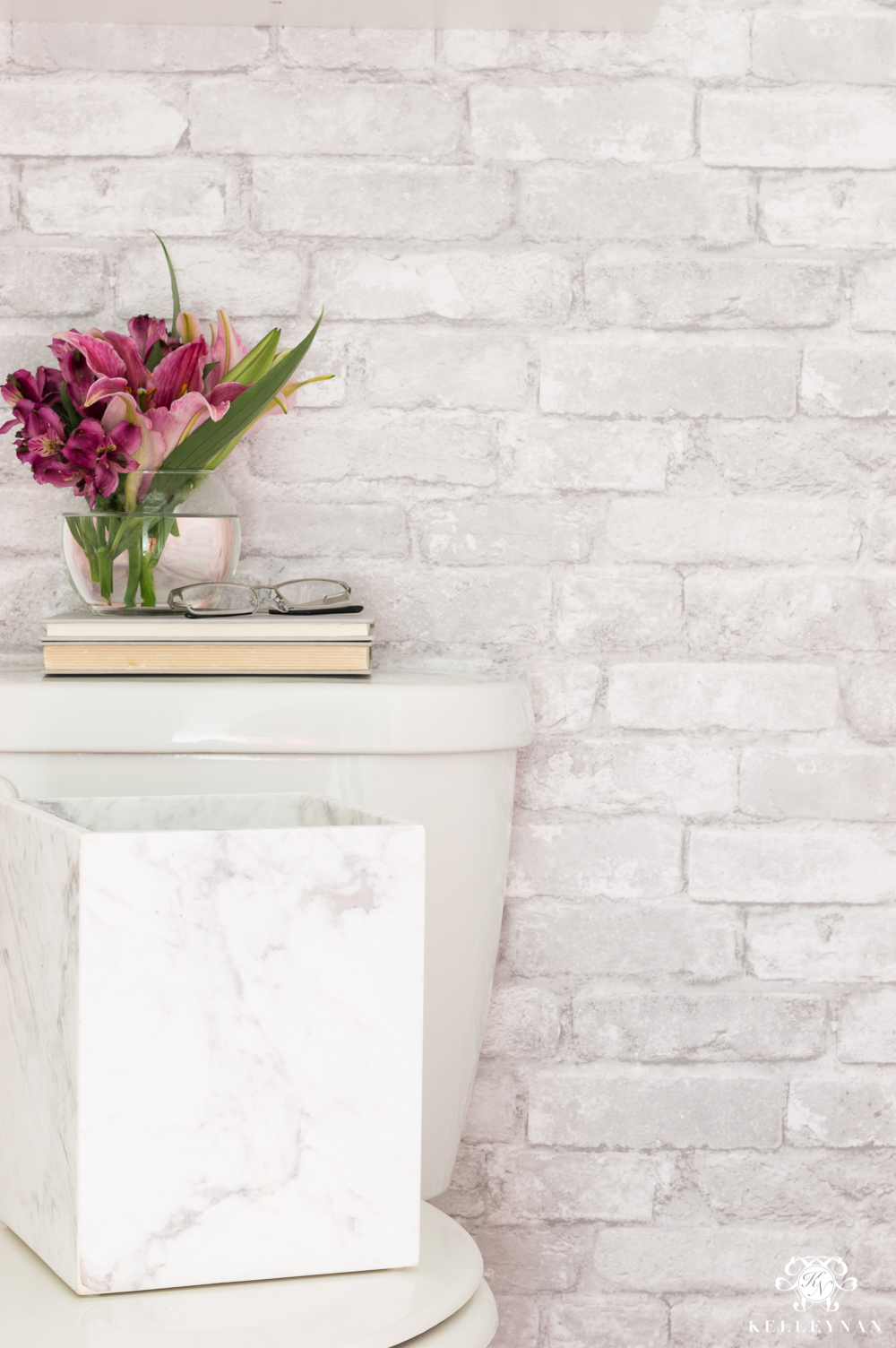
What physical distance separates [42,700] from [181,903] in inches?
13.5

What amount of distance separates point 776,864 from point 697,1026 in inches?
7.3

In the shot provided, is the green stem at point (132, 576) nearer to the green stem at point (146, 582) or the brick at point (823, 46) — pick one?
the green stem at point (146, 582)

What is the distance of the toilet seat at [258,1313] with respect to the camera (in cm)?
68

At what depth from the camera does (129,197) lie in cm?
119

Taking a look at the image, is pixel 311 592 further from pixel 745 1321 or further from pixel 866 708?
pixel 745 1321

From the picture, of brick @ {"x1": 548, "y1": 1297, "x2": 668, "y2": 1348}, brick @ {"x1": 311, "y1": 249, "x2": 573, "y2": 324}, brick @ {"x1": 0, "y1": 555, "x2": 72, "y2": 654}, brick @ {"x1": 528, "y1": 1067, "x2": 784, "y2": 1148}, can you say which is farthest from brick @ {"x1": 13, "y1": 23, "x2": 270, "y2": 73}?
brick @ {"x1": 548, "y1": 1297, "x2": 668, "y2": 1348}

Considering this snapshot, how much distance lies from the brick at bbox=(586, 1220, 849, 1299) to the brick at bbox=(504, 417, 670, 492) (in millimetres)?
767

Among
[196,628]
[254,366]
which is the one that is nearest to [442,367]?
[254,366]

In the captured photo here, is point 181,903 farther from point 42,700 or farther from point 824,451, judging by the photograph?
point 824,451

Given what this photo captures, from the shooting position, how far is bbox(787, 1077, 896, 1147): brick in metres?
1.23

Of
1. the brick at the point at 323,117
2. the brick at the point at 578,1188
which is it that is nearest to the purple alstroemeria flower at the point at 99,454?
the brick at the point at 323,117

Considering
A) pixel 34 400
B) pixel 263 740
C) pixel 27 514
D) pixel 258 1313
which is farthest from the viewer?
pixel 27 514

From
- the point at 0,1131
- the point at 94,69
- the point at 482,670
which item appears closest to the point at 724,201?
the point at 482,670

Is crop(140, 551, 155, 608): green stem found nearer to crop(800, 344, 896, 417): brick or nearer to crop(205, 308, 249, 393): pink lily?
crop(205, 308, 249, 393): pink lily
